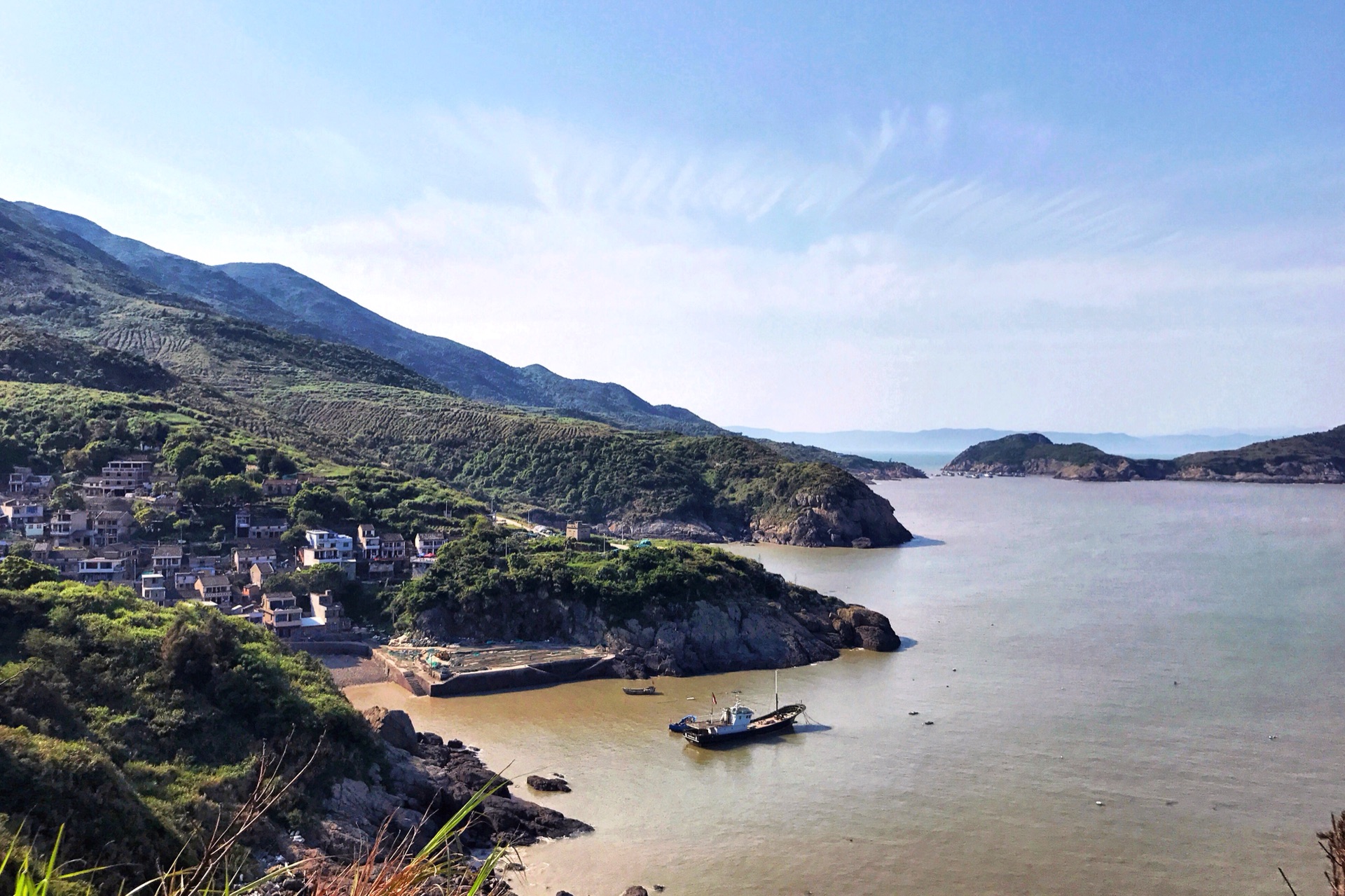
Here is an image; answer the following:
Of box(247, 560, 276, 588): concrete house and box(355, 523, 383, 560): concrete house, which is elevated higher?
box(355, 523, 383, 560): concrete house

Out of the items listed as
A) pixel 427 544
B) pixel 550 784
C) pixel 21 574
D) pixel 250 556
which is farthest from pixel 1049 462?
pixel 21 574

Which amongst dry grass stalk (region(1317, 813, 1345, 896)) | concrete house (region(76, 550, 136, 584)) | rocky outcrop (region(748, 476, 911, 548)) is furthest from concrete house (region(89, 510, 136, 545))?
rocky outcrop (region(748, 476, 911, 548))

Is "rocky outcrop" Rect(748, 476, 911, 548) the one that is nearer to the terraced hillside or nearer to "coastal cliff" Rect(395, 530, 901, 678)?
the terraced hillside

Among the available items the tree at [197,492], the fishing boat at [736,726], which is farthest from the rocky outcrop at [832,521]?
the fishing boat at [736,726]

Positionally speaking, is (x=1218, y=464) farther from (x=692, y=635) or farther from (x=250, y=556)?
(x=250, y=556)

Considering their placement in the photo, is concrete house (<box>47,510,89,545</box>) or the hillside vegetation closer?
the hillside vegetation

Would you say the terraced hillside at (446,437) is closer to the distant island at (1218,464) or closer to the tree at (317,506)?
the tree at (317,506)

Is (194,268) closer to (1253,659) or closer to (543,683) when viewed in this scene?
(543,683)
